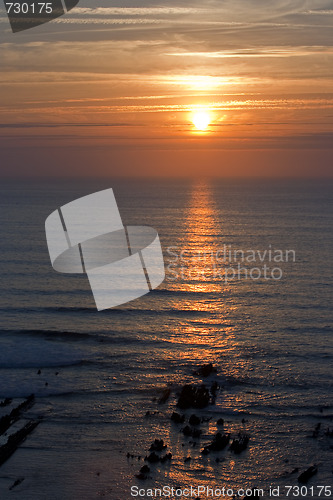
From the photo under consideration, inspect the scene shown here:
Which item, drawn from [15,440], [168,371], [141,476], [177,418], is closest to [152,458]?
[141,476]

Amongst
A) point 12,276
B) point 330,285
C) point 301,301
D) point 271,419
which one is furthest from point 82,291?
point 271,419

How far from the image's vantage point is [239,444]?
920 inches

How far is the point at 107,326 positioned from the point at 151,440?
17.1 meters

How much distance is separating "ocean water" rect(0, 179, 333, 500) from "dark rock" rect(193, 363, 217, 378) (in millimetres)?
426

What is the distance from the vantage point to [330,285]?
172 feet

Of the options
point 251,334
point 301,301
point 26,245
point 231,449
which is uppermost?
point 231,449

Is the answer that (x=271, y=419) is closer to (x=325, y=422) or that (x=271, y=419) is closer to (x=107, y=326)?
(x=325, y=422)

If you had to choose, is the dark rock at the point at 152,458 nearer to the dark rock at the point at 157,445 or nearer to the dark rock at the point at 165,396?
the dark rock at the point at 157,445

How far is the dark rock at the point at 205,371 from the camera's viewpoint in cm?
3101

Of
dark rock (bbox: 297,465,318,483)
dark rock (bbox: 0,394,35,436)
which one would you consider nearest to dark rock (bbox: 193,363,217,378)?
dark rock (bbox: 0,394,35,436)

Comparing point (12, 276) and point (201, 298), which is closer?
point (201, 298)

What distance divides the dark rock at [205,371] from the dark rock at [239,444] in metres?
6.97

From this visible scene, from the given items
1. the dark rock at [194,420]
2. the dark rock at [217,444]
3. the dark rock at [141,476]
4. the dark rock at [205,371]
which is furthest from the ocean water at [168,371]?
the dark rock at [194,420]

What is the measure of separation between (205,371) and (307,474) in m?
10.4
